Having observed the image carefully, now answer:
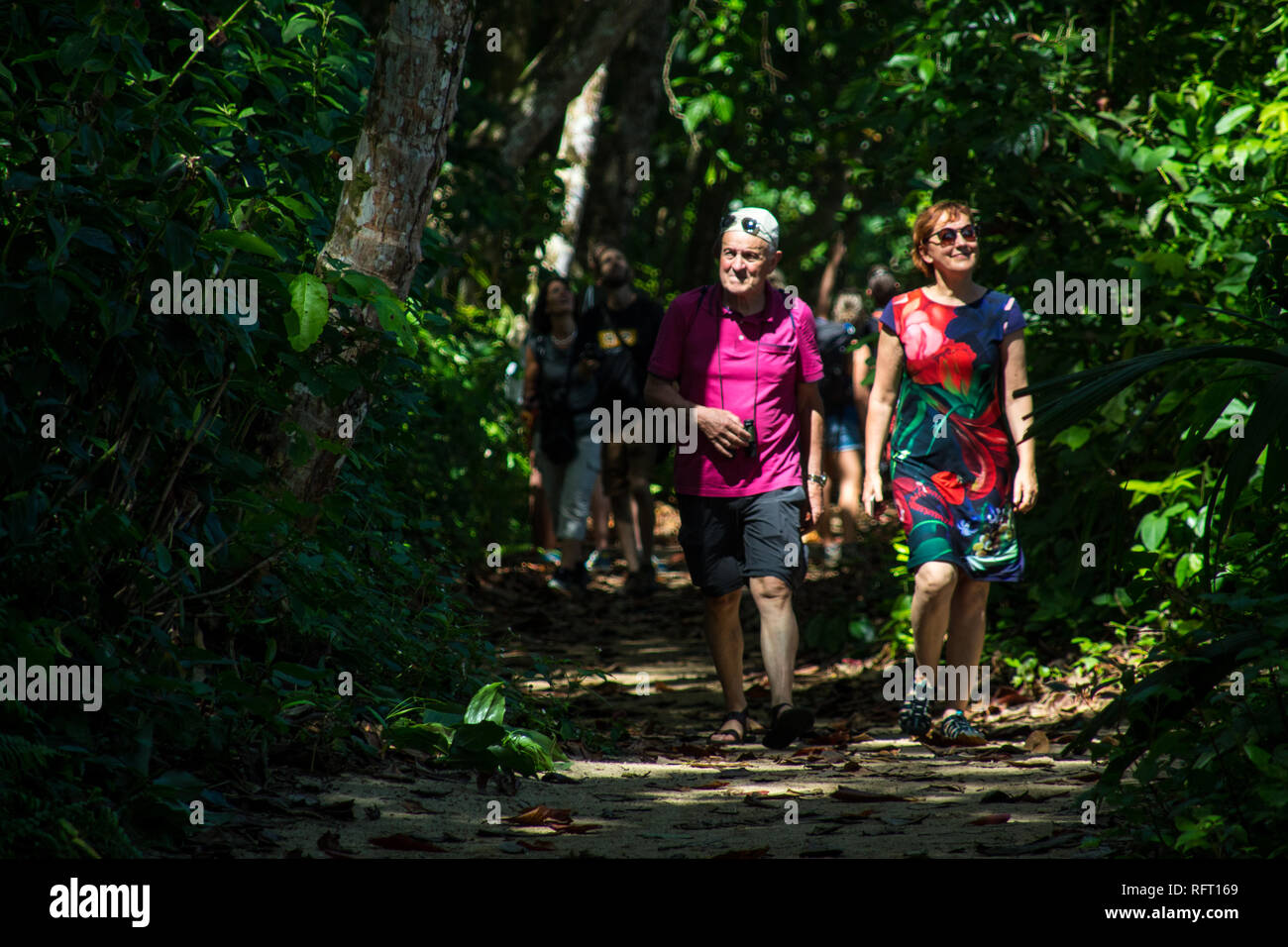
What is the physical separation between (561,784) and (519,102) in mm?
7512

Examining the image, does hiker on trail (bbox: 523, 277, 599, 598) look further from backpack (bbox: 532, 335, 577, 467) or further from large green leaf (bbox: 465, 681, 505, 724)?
large green leaf (bbox: 465, 681, 505, 724)

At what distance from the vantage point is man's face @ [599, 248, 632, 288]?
973 centimetres

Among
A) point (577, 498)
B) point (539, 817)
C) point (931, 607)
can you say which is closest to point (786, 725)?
point (931, 607)

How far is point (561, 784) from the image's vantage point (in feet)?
15.4

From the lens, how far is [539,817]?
13.4 feet

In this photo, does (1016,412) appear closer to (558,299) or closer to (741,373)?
(741,373)

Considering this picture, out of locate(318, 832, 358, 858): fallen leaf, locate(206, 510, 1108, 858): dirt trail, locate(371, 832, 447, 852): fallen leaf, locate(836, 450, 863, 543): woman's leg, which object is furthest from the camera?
locate(836, 450, 863, 543): woman's leg

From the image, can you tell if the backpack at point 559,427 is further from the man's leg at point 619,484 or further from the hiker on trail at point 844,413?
the hiker on trail at point 844,413

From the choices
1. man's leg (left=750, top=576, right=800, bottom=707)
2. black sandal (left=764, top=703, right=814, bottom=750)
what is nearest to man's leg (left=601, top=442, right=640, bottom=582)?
man's leg (left=750, top=576, right=800, bottom=707)

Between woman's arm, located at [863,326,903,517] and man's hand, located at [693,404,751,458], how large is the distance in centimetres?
54

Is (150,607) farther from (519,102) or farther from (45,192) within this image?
(519,102)

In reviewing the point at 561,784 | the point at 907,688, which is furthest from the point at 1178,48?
the point at 561,784

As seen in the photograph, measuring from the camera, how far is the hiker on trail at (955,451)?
18.6 ft

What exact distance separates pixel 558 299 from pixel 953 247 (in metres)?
4.93
